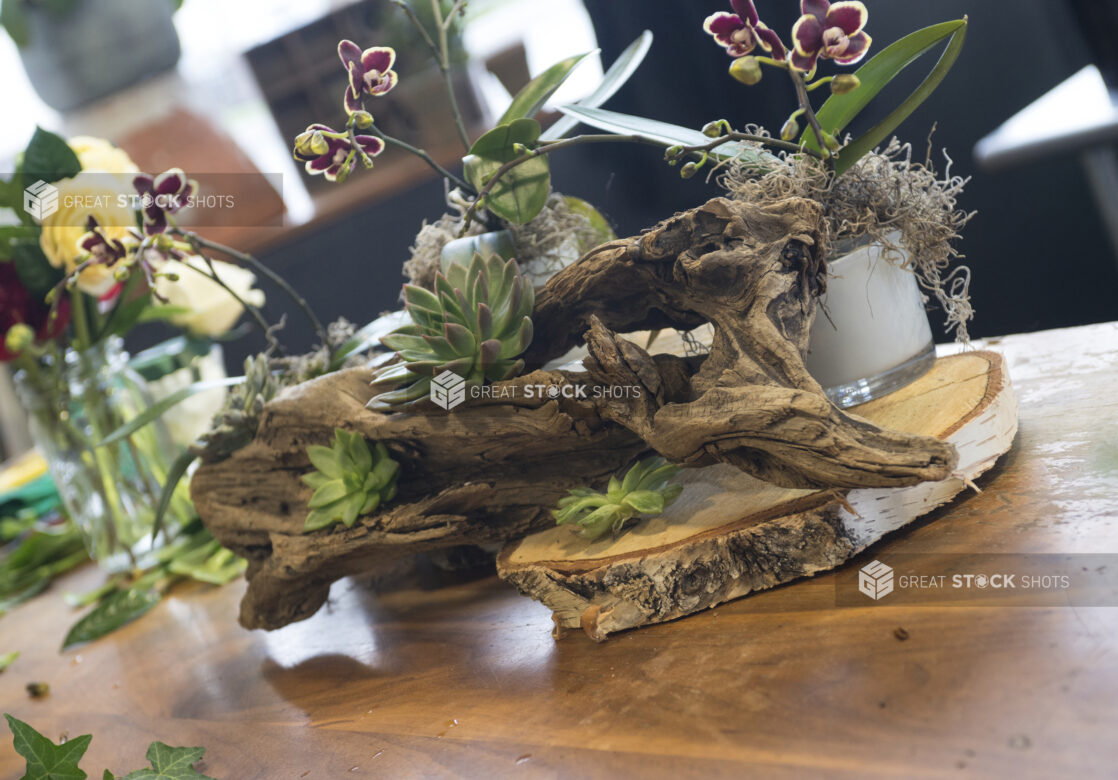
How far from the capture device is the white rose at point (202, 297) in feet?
4.42

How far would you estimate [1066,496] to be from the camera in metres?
0.70

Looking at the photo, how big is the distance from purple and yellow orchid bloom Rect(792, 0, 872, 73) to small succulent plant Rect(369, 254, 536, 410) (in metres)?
0.31

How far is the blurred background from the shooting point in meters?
1.40

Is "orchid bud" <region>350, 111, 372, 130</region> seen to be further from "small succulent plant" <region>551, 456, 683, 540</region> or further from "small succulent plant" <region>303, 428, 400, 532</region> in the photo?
"small succulent plant" <region>551, 456, 683, 540</region>

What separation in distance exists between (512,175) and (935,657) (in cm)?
58

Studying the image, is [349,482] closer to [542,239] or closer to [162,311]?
[542,239]

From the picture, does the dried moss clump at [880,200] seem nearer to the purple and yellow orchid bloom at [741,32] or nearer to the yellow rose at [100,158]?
the purple and yellow orchid bloom at [741,32]

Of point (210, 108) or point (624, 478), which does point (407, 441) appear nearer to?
point (624, 478)

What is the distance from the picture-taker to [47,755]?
2.36 ft

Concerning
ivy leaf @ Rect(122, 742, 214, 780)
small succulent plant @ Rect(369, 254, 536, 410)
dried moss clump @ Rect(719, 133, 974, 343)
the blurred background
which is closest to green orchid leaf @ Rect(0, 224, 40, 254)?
the blurred background

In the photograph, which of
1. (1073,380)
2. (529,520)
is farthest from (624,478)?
(1073,380)

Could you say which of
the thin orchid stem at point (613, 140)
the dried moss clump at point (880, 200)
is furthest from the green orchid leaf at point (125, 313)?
the dried moss clump at point (880, 200)

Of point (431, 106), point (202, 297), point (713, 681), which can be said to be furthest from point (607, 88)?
point (431, 106)

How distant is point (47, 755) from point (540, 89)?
775 millimetres
